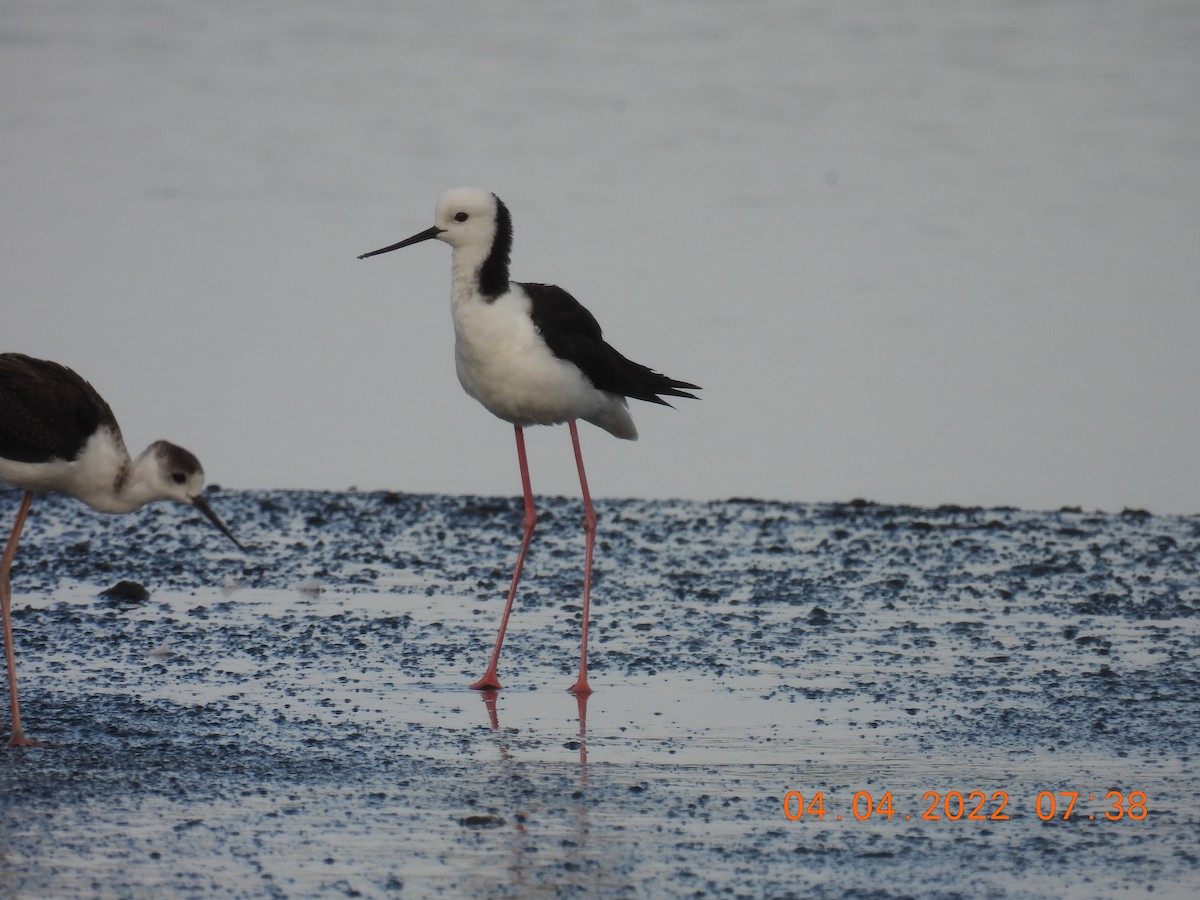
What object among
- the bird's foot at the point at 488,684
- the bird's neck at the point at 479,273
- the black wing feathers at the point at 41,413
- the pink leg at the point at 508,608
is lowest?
the bird's foot at the point at 488,684

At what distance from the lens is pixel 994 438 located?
11.0 metres

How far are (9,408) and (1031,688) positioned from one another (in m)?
3.44

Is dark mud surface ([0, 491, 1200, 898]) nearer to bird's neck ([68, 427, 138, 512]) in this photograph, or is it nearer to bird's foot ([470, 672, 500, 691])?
bird's foot ([470, 672, 500, 691])

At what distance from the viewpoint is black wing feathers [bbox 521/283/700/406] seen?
24.2 feet

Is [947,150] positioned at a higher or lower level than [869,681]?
higher

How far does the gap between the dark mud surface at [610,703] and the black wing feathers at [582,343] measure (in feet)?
2.92

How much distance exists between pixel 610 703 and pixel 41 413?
2047 mm

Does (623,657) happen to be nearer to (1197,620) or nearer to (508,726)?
(508,726)

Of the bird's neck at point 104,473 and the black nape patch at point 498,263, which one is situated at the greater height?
the black nape patch at point 498,263

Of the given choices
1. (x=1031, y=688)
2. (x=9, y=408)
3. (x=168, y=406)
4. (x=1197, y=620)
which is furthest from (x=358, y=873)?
(x=168, y=406)
